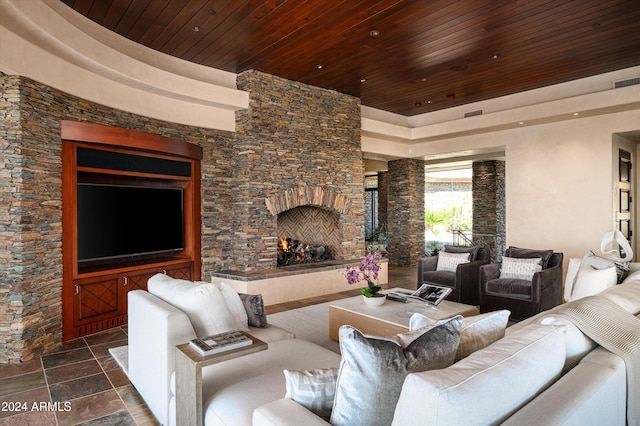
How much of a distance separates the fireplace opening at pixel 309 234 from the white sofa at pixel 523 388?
5249 mm

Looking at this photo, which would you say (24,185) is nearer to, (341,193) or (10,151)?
(10,151)

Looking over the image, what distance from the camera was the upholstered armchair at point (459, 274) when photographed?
17.6 ft

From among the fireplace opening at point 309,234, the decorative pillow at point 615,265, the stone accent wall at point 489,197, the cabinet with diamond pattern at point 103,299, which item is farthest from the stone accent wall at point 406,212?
the cabinet with diamond pattern at point 103,299

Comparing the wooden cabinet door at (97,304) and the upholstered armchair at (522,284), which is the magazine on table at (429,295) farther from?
the wooden cabinet door at (97,304)

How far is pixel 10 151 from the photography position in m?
3.54

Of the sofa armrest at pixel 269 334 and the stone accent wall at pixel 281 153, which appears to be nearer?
the sofa armrest at pixel 269 334

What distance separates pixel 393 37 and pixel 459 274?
322 cm

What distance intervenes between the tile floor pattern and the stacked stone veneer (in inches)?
13.2

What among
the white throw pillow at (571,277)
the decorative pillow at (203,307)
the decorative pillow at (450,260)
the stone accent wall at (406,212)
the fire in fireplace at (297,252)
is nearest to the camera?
the decorative pillow at (203,307)

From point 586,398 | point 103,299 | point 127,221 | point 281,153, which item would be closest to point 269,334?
point 586,398

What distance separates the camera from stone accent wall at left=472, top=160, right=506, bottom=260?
1047 centimetres

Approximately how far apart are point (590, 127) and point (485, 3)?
12.3 feet

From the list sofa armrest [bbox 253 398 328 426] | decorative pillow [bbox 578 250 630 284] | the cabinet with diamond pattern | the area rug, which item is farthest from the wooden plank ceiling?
sofa armrest [bbox 253 398 328 426]

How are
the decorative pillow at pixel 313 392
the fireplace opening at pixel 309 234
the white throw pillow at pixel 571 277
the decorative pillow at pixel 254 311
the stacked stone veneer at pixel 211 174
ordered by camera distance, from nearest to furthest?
the decorative pillow at pixel 313 392, the decorative pillow at pixel 254 311, the stacked stone veneer at pixel 211 174, the white throw pillow at pixel 571 277, the fireplace opening at pixel 309 234
